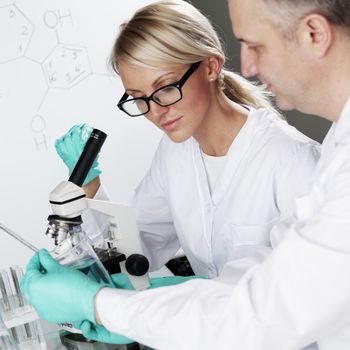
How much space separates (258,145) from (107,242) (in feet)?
1.62

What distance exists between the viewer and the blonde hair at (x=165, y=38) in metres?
1.42

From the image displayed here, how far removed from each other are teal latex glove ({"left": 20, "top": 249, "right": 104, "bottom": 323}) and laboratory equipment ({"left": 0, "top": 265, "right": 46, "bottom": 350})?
5 centimetres

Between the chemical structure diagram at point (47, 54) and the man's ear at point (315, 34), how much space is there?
1.39m

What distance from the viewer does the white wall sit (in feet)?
6.84

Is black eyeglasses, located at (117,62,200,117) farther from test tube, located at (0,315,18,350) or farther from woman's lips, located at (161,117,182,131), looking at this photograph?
test tube, located at (0,315,18,350)

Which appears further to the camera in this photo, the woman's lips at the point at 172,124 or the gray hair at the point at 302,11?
the woman's lips at the point at 172,124

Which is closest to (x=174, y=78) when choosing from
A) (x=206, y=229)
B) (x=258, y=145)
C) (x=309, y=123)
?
(x=258, y=145)

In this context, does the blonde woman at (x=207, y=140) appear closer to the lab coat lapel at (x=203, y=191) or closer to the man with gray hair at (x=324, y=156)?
the lab coat lapel at (x=203, y=191)

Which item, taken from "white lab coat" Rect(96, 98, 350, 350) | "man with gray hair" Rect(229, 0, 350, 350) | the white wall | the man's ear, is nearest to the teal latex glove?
"white lab coat" Rect(96, 98, 350, 350)

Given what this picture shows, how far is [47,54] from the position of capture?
7.09 feet

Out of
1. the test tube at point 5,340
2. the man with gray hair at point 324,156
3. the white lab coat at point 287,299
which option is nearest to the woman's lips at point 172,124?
the man with gray hair at point 324,156

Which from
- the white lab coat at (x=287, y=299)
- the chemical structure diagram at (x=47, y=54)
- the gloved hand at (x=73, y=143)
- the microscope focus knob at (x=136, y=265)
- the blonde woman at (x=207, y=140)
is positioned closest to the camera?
the white lab coat at (x=287, y=299)

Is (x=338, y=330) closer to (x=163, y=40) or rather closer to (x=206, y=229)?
(x=206, y=229)

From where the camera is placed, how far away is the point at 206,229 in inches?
63.4
